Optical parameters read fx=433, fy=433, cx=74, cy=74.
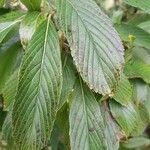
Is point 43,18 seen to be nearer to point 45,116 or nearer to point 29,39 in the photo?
point 29,39

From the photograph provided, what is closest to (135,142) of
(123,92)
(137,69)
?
(137,69)

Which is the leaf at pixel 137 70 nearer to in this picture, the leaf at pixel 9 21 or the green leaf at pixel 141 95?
the green leaf at pixel 141 95

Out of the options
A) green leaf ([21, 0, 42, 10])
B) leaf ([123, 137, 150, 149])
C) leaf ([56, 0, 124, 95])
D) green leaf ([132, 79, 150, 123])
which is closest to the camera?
leaf ([56, 0, 124, 95])

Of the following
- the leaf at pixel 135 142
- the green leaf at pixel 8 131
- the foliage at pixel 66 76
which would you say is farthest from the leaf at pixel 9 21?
the leaf at pixel 135 142

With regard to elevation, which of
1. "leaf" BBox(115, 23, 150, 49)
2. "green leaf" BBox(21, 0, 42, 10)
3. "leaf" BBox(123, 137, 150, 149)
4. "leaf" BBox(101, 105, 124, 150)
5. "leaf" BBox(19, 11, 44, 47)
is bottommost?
"leaf" BBox(123, 137, 150, 149)

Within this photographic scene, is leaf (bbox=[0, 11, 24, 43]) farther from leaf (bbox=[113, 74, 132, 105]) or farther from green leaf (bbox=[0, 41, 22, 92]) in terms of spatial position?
leaf (bbox=[113, 74, 132, 105])

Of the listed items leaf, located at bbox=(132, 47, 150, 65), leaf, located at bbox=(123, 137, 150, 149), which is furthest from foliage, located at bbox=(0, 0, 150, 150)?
leaf, located at bbox=(123, 137, 150, 149)

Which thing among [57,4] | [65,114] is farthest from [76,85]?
[57,4]
